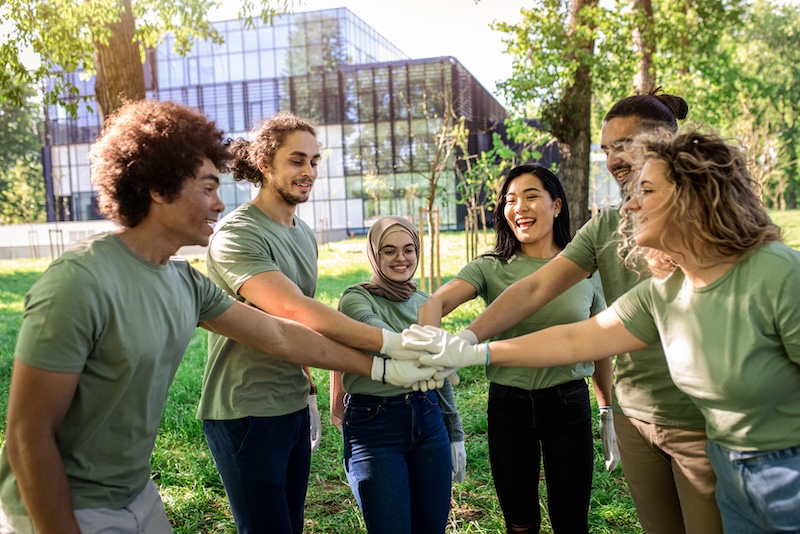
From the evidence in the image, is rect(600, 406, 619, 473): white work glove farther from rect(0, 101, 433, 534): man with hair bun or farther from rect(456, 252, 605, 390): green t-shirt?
rect(0, 101, 433, 534): man with hair bun

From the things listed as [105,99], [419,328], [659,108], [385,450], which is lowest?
[385,450]

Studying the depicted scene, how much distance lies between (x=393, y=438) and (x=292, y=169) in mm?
1108

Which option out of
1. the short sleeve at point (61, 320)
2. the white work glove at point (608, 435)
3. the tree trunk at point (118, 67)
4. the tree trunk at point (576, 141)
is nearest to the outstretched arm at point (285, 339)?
the short sleeve at point (61, 320)

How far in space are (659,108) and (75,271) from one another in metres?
2.11

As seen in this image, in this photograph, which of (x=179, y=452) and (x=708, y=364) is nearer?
(x=708, y=364)

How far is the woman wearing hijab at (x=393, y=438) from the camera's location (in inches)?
96.3

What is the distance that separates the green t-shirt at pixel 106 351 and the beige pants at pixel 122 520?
2cm

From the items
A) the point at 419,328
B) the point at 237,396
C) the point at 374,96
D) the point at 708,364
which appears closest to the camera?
the point at 708,364

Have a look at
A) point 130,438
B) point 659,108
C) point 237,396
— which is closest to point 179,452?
point 237,396

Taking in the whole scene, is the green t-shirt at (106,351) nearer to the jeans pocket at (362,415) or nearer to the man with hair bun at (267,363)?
the man with hair bun at (267,363)

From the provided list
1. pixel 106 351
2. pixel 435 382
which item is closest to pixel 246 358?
pixel 435 382

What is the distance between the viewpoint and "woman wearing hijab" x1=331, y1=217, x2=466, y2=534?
245cm

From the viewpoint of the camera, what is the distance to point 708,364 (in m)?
1.76

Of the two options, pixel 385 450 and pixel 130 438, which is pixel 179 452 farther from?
pixel 130 438
